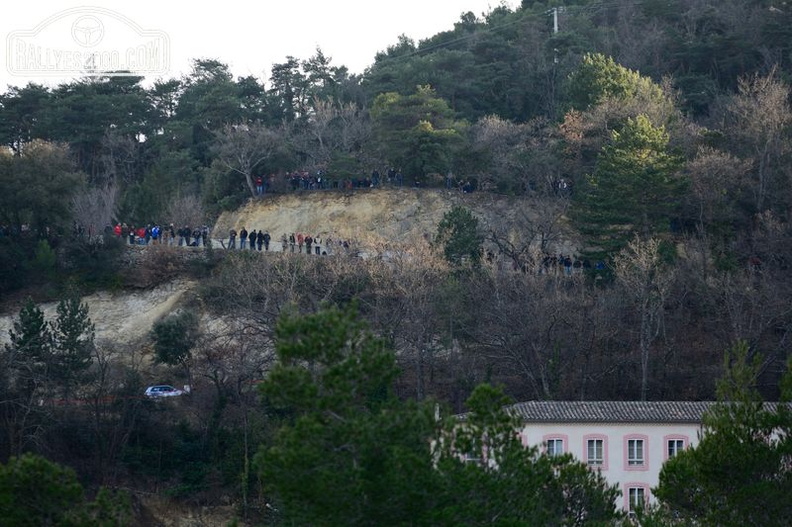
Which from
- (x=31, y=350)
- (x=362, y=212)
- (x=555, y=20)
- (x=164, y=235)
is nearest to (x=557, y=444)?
(x=31, y=350)

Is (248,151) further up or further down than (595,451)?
further up

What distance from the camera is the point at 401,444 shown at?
75.7 ft

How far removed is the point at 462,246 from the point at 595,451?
46.8 ft

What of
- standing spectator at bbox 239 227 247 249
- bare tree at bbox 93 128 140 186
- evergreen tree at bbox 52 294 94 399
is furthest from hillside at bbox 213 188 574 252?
bare tree at bbox 93 128 140 186

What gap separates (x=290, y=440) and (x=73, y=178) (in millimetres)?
37080

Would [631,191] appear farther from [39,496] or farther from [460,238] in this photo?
[39,496]

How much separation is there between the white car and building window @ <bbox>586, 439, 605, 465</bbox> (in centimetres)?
1613

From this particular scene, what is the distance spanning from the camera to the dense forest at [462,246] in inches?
1829

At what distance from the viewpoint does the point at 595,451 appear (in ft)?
128

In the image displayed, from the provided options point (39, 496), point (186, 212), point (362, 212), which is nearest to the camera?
point (39, 496)

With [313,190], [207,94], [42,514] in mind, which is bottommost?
[42,514]

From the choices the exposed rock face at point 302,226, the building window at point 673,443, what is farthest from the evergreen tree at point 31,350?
the building window at point 673,443

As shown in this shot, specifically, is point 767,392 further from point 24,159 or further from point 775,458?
point 24,159

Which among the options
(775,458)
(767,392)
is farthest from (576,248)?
(775,458)
